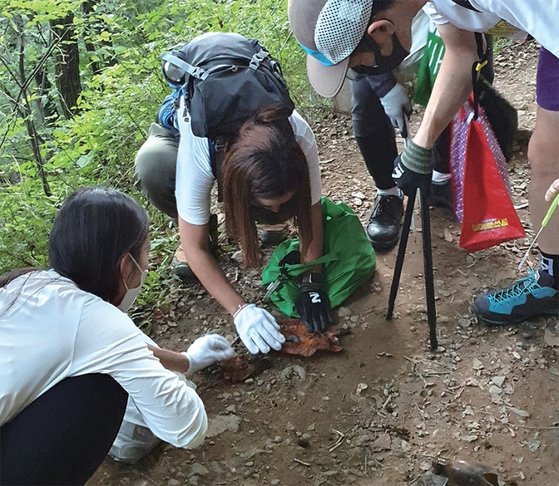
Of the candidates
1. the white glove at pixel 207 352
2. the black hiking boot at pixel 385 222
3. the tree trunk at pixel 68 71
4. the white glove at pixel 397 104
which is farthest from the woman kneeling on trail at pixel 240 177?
the tree trunk at pixel 68 71

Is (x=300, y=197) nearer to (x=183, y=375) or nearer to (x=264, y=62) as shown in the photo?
(x=264, y=62)

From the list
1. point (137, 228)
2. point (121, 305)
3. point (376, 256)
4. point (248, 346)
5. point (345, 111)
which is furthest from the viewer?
point (345, 111)

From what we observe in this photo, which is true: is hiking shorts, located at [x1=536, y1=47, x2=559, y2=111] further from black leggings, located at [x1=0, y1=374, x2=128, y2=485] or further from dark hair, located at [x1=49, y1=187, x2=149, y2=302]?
black leggings, located at [x1=0, y1=374, x2=128, y2=485]

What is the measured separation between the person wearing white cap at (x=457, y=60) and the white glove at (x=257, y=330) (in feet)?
2.65

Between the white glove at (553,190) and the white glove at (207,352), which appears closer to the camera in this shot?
the white glove at (553,190)

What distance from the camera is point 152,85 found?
4.38 m

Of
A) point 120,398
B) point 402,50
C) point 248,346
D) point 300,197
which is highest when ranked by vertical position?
point 402,50

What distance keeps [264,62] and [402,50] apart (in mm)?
520

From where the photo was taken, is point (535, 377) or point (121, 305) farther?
point (535, 377)

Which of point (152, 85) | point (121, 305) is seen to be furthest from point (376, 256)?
point (152, 85)

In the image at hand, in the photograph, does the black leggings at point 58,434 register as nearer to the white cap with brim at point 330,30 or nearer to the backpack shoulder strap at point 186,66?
the backpack shoulder strap at point 186,66

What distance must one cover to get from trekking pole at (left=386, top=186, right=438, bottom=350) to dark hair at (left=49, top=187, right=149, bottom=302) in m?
1.18

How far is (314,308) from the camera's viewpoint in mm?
2789

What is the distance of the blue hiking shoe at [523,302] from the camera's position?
2.69 m
